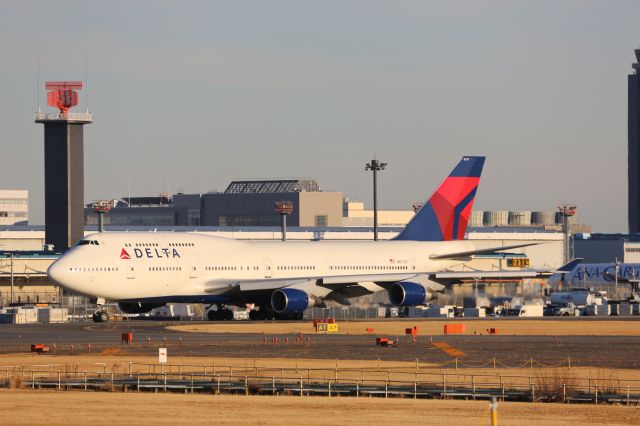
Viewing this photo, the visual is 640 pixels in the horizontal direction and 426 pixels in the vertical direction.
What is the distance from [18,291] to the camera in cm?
12144

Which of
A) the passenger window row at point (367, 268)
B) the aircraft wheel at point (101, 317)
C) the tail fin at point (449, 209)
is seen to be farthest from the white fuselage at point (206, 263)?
the aircraft wheel at point (101, 317)

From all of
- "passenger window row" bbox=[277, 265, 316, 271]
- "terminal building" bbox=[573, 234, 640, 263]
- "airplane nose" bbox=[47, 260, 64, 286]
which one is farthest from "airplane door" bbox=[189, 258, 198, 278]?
"terminal building" bbox=[573, 234, 640, 263]

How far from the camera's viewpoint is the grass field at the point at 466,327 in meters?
77.4

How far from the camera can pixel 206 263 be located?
8750 cm

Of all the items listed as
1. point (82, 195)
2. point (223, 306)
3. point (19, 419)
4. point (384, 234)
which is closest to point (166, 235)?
point (223, 306)

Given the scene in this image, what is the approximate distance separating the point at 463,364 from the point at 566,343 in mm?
12091

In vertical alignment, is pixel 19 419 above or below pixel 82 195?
below

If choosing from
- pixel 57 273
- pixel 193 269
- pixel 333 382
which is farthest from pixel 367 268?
pixel 333 382

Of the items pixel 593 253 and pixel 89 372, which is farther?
pixel 593 253

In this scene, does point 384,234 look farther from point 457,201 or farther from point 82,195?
point 457,201

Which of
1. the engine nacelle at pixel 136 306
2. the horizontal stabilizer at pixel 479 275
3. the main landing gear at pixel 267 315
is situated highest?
the horizontal stabilizer at pixel 479 275

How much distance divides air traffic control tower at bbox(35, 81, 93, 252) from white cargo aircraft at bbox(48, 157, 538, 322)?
5039cm

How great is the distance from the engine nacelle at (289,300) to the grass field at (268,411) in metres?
40.7

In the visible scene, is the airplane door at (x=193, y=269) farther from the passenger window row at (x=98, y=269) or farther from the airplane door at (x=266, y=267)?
the airplane door at (x=266, y=267)
